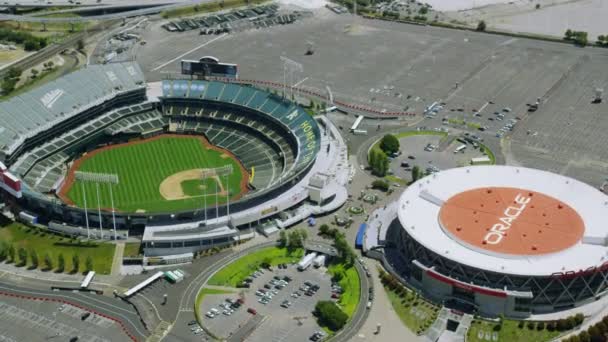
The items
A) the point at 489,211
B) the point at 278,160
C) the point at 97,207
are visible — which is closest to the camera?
the point at 489,211

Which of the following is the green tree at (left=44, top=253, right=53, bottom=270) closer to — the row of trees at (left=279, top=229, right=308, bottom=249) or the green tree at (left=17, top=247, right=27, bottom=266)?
the green tree at (left=17, top=247, right=27, bottom=266)

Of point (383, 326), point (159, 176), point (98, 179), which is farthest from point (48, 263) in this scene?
point (383, 326)

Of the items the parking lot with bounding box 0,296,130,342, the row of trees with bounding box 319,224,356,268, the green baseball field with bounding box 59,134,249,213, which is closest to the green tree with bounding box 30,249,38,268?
the parking lot with bounding box 0,296,130,342

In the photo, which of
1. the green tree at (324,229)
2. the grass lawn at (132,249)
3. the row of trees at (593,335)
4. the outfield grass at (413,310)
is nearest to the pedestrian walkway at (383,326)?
the outfield grass at (413,310)

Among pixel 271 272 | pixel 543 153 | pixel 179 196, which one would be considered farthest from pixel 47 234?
pixel 543 153

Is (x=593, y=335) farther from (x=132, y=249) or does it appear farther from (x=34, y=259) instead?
(x=34, y=259)

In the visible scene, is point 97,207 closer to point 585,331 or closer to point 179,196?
point 179,196
